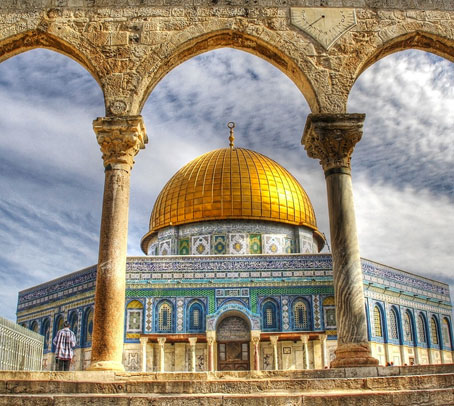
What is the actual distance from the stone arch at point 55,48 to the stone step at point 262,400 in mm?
4932

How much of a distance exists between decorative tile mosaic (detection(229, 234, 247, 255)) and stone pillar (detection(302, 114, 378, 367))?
1444 centimetres

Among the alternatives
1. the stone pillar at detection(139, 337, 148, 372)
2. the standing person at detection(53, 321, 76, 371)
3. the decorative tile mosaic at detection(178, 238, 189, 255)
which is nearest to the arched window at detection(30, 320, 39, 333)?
the stone pillar at detection(139, 337, 148, 372)

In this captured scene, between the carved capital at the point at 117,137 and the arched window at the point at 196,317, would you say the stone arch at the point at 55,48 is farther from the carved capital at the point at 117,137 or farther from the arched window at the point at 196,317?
the arched window at the point at 196,317

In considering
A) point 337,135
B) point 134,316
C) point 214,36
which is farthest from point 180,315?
point 337,135

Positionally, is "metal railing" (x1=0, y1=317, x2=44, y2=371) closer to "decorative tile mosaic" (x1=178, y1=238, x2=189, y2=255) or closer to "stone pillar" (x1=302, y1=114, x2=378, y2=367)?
"stone pillar" (x1=302, y1=114, x2=378, y2=367)

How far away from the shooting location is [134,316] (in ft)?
62.3

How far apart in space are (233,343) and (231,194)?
6.78 m

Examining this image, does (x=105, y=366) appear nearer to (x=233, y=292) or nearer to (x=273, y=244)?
(x=233, y=292)

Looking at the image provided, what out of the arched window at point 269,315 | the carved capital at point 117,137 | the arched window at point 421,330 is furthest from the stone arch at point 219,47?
the arched window at point 421,330

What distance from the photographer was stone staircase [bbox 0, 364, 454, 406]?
410cm

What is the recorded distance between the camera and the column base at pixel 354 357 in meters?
6.71

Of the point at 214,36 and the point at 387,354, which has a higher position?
the point at 214,36

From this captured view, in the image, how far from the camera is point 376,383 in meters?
4.95


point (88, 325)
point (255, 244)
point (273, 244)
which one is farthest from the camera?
point (273, 244)
